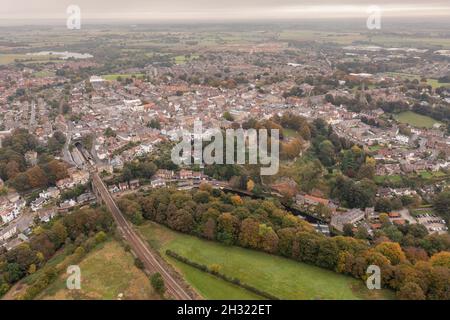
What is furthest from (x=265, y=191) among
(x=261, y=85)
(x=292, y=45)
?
(x=292, y=45)

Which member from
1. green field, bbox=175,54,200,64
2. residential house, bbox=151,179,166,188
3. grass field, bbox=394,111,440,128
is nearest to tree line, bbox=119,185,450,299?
residential house, bbox=151,179,166,188

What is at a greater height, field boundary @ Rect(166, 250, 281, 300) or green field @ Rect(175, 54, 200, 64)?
green field @ Rect(175, 54, 200, 64)

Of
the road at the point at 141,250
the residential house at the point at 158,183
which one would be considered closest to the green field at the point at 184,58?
the residential house at the point at 158,183

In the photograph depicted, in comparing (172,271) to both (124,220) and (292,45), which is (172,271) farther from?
(292,45)

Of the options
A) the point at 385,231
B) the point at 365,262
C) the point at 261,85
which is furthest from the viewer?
the point at 261,85

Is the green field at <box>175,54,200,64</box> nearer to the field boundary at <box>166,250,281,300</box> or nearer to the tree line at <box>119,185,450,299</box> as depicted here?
the tree line at <box>119,185,450,299</box>

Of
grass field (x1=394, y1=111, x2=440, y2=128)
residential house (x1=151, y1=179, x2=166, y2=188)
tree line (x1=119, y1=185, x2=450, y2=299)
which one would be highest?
grass field (x1=394, y1=111, x2=440, y2=128)
